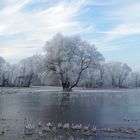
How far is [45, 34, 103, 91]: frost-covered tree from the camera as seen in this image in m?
74.1

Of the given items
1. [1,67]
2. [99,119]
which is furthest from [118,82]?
[99,119]

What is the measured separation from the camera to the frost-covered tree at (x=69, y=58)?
2916 inches

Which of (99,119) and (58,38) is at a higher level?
(58,38)

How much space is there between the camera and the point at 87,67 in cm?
7781

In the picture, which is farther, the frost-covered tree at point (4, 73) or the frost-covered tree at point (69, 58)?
the frost-covered tree at point (4, 73)

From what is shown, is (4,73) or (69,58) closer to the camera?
(69,58)

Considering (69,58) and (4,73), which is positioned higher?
(69,58)

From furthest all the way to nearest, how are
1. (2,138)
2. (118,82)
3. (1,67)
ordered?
(118,82), (1,67), (2,138)

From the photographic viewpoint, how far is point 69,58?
74938 mm

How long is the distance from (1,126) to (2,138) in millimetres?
3427

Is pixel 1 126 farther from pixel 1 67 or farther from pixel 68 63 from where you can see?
pixel 1 67

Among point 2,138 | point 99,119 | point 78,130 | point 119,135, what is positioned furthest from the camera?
point 99,119

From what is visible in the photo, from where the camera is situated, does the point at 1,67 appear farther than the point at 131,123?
Yes

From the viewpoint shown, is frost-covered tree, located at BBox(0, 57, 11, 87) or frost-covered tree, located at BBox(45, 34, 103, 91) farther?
frost-covered tree, located at BBox(0, 57, 11, 87)
